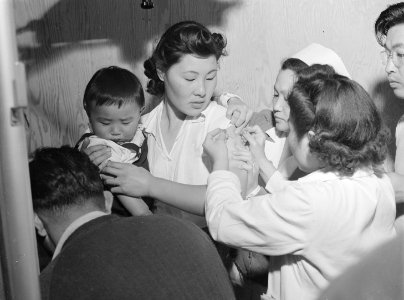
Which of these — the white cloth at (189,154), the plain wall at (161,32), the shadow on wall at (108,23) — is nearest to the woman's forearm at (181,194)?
the white cloth at (189,154)

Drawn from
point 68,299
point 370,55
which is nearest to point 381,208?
point 68,299

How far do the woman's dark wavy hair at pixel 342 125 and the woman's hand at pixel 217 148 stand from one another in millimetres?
224

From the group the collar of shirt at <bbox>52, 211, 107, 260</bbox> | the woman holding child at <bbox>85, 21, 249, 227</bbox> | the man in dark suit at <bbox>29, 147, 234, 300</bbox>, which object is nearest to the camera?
the man in dark suit at <bbox>29, 147, 234, 300</bbox>

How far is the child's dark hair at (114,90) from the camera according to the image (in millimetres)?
1665

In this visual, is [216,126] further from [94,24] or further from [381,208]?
[94,24]

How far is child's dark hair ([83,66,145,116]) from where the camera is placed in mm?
1665

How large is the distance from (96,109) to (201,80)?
311mm

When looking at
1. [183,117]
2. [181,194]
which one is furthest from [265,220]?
[183,117]

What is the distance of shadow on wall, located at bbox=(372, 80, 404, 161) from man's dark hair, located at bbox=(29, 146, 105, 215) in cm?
119

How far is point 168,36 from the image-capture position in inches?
66.9

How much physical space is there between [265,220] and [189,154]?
1.67ft

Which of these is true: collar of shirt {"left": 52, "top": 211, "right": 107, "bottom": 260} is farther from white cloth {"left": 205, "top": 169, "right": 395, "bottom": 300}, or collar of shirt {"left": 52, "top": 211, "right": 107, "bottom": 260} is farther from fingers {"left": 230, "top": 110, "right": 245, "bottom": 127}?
fingers {"left": 230, "top": 110, "right": 245, "bottom": 127}

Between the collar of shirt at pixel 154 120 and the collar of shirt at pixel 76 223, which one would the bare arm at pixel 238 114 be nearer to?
the collar of shirt at pixel 154 120

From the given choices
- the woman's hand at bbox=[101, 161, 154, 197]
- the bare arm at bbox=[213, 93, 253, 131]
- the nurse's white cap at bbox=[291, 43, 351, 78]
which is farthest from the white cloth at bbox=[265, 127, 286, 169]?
the woman's hand at bbox=[101, 161, 154, 197]
